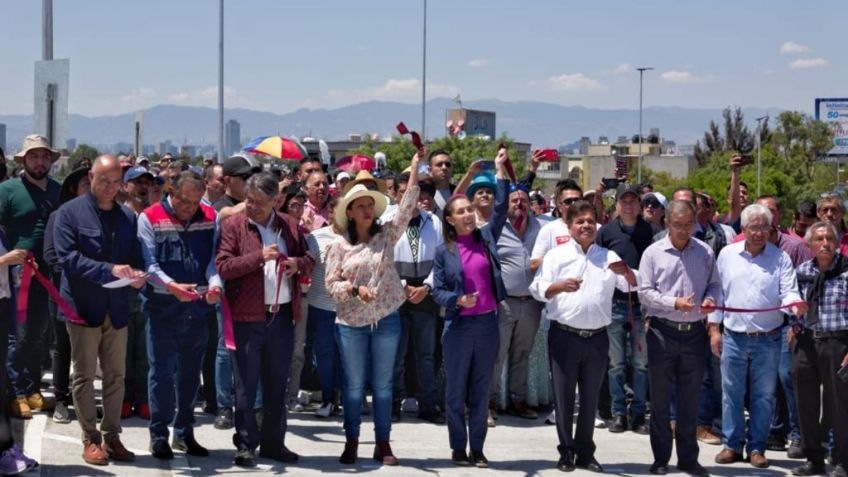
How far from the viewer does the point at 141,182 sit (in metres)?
9.38

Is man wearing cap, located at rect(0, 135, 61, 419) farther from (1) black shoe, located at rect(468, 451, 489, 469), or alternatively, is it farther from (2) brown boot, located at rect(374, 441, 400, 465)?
(1) black shoe, located at rect(468, 451, 489, 469)

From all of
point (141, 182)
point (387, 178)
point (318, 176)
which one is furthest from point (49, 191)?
point (387, 178)

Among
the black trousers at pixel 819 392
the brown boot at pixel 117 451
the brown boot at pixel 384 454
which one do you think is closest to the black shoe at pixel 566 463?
the brown boot at pixel 384 454

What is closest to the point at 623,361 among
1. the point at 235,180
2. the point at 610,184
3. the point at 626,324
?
the point at 626,324

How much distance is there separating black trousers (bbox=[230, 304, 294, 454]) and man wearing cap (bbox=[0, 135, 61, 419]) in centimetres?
223

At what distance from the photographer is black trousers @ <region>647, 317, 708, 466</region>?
833cm

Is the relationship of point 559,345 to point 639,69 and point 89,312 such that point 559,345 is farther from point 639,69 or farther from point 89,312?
point 639,69

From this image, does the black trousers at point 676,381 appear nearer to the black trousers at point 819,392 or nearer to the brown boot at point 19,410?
the black trousers at point 819,392

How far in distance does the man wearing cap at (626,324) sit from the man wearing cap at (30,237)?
16.8 feet

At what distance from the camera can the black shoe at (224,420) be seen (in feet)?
30.1

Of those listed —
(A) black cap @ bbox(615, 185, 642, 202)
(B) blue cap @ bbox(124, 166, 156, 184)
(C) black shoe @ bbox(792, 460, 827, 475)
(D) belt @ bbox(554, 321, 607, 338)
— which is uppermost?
(B) blue cap @ bbox(124, 166, 156, 184)

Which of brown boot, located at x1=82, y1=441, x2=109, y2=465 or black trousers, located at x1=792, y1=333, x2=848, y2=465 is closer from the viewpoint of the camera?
brown boot, located at x1=82, y1=441, x2=109, y2=465

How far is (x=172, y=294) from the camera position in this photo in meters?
7.85

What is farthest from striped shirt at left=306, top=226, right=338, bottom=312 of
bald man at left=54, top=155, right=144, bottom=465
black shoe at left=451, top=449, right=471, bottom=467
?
black shoe at left=451, top=449, right=471, bottom=467
